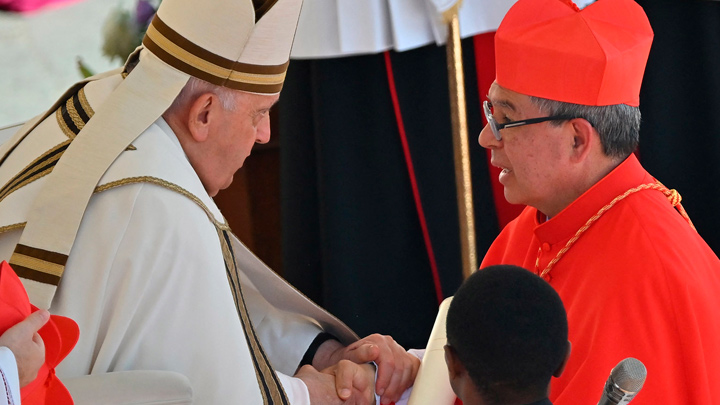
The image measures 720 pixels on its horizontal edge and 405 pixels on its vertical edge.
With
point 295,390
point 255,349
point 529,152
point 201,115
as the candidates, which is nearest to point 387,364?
point 295,390

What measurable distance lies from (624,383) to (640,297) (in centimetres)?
72

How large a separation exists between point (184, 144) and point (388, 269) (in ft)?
5.76

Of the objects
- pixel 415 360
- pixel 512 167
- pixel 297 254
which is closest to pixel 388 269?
pixel 297 254

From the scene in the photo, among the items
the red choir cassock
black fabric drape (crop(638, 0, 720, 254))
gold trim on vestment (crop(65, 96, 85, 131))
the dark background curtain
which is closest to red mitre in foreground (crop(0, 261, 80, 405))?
gold trim on vestment (crop(65, 96, 85, 131))

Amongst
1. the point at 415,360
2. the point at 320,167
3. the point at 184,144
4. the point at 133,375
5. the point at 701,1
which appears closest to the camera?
the point at 133,375

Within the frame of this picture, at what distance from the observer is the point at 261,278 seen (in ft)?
7.89

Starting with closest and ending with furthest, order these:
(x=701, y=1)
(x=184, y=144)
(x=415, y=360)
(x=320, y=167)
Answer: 1. (x=184, y=144)
2. (x=415, y=360)
3. (x=701, y=1)
4. (x=320, y=167)

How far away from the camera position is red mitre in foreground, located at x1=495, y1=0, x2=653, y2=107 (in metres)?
2.09

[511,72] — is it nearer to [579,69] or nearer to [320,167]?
[579,69]

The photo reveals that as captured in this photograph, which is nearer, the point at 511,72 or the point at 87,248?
the point at 87,248

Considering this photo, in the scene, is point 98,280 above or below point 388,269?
above

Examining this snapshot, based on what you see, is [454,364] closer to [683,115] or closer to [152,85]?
[152,85]

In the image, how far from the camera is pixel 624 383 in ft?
3.99

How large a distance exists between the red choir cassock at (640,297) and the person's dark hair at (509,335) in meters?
0.54
